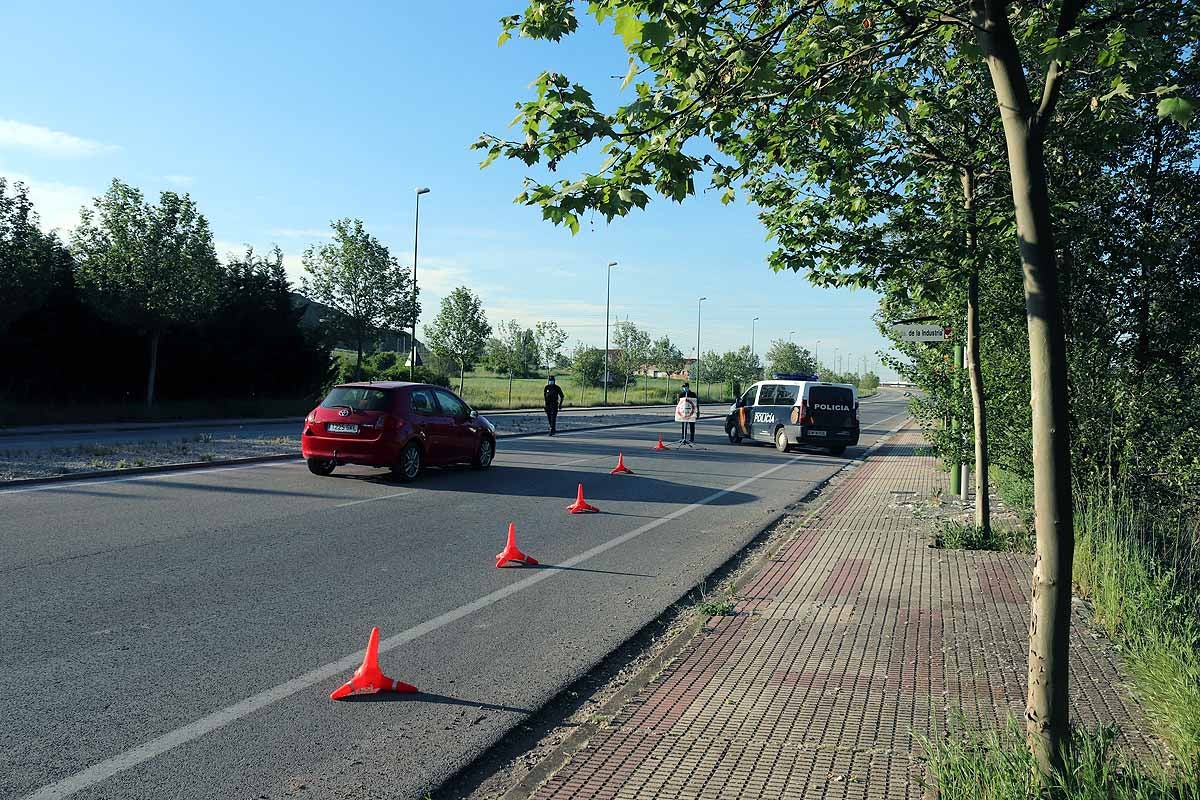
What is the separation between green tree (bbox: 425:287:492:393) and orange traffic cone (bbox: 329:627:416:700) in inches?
1729

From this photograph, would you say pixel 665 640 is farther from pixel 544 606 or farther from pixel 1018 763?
pixel 1018 763

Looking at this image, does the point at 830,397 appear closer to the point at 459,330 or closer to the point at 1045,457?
the point at 1045,457

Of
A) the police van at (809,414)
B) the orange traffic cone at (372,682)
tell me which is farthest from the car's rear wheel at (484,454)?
the orange traffic cone at (372,682)

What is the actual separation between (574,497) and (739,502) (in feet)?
7.99

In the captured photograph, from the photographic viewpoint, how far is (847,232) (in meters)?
8.21

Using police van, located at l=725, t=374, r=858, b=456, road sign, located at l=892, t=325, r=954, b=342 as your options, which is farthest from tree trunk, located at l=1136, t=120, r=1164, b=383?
police van, located at l=725, t=374, r=858, b=456

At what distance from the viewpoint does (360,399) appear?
47.2 feet

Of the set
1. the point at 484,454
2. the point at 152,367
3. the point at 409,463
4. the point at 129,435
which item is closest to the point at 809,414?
the point at 484,454

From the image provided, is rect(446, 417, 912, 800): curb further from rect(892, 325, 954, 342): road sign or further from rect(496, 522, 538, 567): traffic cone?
rect(892, 325, 954, 342): road sign

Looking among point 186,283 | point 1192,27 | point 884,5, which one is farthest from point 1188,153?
point 186,283

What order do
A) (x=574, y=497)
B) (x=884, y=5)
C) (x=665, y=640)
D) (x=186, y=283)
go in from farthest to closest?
(x=186, y=283) → (x=574, y=497) → (x=665, y=640) → (x=884, y=5)

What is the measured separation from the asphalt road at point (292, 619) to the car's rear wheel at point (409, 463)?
105 cm

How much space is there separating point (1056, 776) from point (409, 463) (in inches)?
472

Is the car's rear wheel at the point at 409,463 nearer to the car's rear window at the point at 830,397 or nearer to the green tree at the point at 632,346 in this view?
the car's rear window at the point at 830,397
